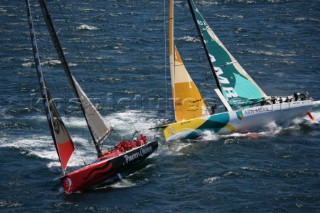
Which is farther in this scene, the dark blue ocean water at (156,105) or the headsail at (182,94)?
the headsail at (182,94)

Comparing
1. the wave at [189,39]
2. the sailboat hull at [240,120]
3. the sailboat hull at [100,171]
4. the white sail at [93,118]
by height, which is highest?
the wave at [189,39]

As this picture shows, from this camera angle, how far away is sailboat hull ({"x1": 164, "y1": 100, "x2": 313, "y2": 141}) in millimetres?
52719

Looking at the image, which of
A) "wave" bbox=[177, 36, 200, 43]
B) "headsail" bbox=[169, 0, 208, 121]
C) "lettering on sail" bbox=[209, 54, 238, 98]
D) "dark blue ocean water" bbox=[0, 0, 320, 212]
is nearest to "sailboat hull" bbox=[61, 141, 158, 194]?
"dark blue ocean water" bbox=[0, 0, 320, 212]

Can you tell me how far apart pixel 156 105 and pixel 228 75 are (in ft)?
28.1

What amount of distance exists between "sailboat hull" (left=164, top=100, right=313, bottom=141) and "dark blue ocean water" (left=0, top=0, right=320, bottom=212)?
758 mm

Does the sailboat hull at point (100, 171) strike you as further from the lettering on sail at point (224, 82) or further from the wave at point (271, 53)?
the wave at point (271, 53)

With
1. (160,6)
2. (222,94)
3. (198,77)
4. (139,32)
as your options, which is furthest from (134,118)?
(160,6)

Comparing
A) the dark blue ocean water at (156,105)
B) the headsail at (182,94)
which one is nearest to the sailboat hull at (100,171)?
the dark blue ocean water at (156,105)

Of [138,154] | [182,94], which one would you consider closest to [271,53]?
[182,94]

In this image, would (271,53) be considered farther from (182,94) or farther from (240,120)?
(182,94)

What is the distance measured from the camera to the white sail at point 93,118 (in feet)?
151

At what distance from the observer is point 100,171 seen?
4441 cm

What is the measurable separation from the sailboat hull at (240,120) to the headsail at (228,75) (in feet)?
7.83

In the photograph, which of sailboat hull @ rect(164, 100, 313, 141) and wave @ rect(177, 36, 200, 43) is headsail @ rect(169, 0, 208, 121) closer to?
sailboat hull @ rect(164, 100, 313, 141)
